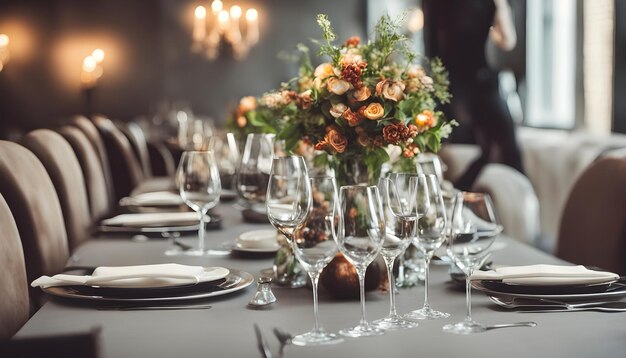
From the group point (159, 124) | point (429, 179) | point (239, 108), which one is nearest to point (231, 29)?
point (159, 124)

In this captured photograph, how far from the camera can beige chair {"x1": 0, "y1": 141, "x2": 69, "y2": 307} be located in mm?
2111

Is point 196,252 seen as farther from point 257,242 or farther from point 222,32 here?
point 222,32

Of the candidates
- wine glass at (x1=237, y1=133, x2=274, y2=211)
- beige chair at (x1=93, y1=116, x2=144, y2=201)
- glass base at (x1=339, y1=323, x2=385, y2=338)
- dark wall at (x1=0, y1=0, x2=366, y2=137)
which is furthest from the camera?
dark wall at (x1=0, y1=0, x2=366, y2=137)

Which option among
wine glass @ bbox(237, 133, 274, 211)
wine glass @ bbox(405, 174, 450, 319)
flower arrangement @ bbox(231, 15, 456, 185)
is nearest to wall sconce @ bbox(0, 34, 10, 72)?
wine glass @ bbox(237, 133, 274, 211)

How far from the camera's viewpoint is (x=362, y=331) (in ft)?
4.24

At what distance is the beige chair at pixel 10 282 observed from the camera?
1595 millimetres

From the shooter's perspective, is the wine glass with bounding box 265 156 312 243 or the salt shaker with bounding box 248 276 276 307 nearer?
the wine glass with bounding box 265 156 312 243

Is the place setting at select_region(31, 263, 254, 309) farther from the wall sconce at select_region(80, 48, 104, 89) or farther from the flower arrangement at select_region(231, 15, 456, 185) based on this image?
the wall sconce at select_region(80, 48, 104, 89)

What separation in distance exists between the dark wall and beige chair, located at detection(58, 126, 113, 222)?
23.6ft

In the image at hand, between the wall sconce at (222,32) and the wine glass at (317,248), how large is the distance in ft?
24.6

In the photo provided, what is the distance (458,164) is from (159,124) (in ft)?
A: 13.0

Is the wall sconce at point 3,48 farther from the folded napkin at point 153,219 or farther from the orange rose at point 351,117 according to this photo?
the orange rose at point 351,117

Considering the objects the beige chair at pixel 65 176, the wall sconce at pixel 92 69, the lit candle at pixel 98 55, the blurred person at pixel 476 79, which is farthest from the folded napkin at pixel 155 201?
the lit candle at pixel 98 55

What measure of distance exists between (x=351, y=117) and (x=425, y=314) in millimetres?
462
